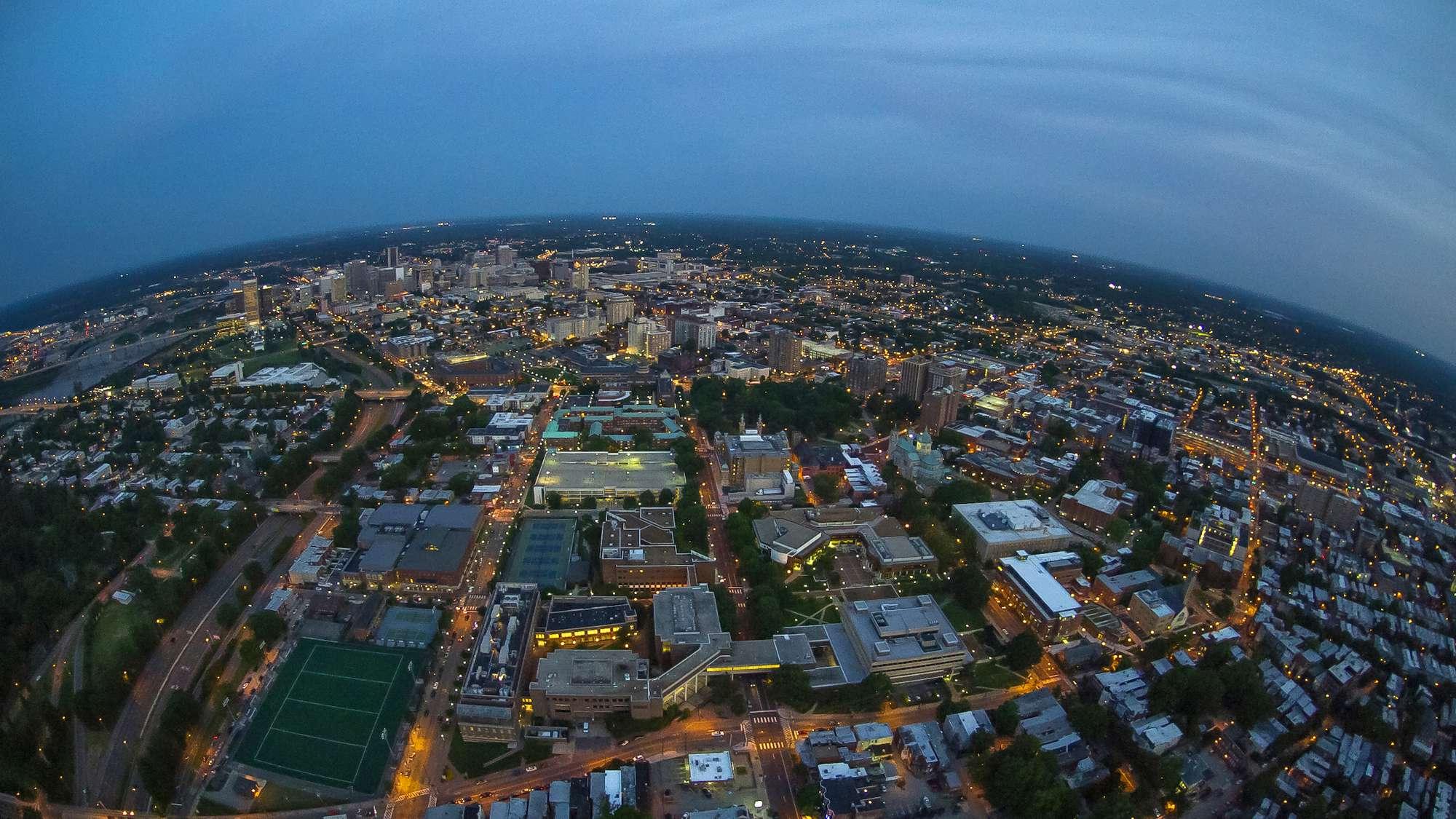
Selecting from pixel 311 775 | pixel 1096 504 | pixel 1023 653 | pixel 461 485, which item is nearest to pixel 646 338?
pixel 461 485

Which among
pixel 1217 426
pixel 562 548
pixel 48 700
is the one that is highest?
pixel 1217 426

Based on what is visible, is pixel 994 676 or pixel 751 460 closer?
pixel 994 676

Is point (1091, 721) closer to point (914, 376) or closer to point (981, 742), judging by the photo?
point (981, 742)

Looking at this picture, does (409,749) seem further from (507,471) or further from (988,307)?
(988,307)

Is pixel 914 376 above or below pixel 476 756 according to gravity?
above

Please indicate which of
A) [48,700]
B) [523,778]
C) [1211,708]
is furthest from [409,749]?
[1211,708]

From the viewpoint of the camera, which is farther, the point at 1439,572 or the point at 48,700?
the point at 1439,572
